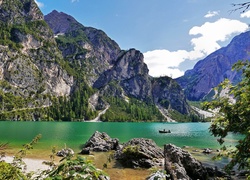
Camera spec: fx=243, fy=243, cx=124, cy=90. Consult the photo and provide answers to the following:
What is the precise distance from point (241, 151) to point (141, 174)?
25623 mm

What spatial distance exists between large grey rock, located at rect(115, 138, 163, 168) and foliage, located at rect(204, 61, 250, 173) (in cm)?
2632

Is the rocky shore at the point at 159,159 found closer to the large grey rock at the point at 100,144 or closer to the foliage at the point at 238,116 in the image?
the large grey rock at the point at 100,144

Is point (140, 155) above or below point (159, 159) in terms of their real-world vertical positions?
above

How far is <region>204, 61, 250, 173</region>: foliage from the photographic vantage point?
8.28m

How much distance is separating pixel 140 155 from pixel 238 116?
3084 cm

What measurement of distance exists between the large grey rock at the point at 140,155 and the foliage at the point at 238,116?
2632cm

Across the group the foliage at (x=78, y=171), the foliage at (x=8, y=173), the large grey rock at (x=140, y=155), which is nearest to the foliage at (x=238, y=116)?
the foliage at (x=78, y=171)

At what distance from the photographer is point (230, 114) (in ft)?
30.9

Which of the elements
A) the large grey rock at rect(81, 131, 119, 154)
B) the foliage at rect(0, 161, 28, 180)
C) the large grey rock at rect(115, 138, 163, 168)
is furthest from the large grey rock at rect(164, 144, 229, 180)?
the foliage at rect(0, 161, 28, 180)

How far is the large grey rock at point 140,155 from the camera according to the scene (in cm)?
3712

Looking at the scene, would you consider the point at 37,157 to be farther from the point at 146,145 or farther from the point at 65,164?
the point at 65,164

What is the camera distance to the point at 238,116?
364 inches

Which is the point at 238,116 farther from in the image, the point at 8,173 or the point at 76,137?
the point at 76,137

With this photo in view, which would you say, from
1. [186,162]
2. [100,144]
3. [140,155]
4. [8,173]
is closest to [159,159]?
[140,155]
